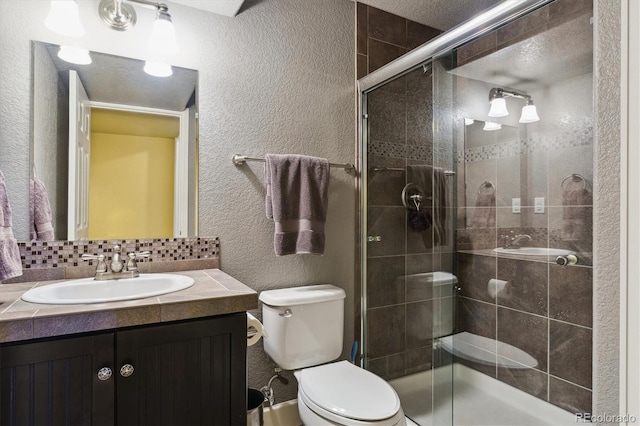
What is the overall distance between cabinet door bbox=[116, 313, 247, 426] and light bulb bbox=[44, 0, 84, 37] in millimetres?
1188

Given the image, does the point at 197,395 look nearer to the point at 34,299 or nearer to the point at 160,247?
the point at 34,299

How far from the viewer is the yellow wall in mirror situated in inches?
58.2

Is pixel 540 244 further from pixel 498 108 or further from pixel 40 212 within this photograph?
pixel 40 212

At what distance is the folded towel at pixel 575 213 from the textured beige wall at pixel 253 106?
106 cm

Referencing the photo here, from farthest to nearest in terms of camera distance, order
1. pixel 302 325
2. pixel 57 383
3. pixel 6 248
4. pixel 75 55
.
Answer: pixel 302 325 → pixel 75 55 → pixel 6 248 → pixel 57 383

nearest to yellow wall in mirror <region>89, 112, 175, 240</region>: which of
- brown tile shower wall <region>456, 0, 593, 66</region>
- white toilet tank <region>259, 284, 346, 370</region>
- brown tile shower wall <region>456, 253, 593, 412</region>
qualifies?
white toilet tank <region>259, 284, 346, 370</region>

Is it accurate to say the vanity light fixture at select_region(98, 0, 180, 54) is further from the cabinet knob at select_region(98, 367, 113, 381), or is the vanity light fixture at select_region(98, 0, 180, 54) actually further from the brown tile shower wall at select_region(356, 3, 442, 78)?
the cabinet knob at select_region(98, 367, 113, 381)

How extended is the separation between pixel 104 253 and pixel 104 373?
0.65 metres

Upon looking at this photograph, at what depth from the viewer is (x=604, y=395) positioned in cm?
74

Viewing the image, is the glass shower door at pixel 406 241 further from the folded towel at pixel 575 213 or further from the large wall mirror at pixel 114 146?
the large wall mirror at pixel 114 146

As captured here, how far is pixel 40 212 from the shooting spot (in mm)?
1374

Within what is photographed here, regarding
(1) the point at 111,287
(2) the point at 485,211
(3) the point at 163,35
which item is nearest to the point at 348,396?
(1) the point at 111,287

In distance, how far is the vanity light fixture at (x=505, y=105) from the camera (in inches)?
69.3

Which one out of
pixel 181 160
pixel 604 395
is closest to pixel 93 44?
pixel 181 160
